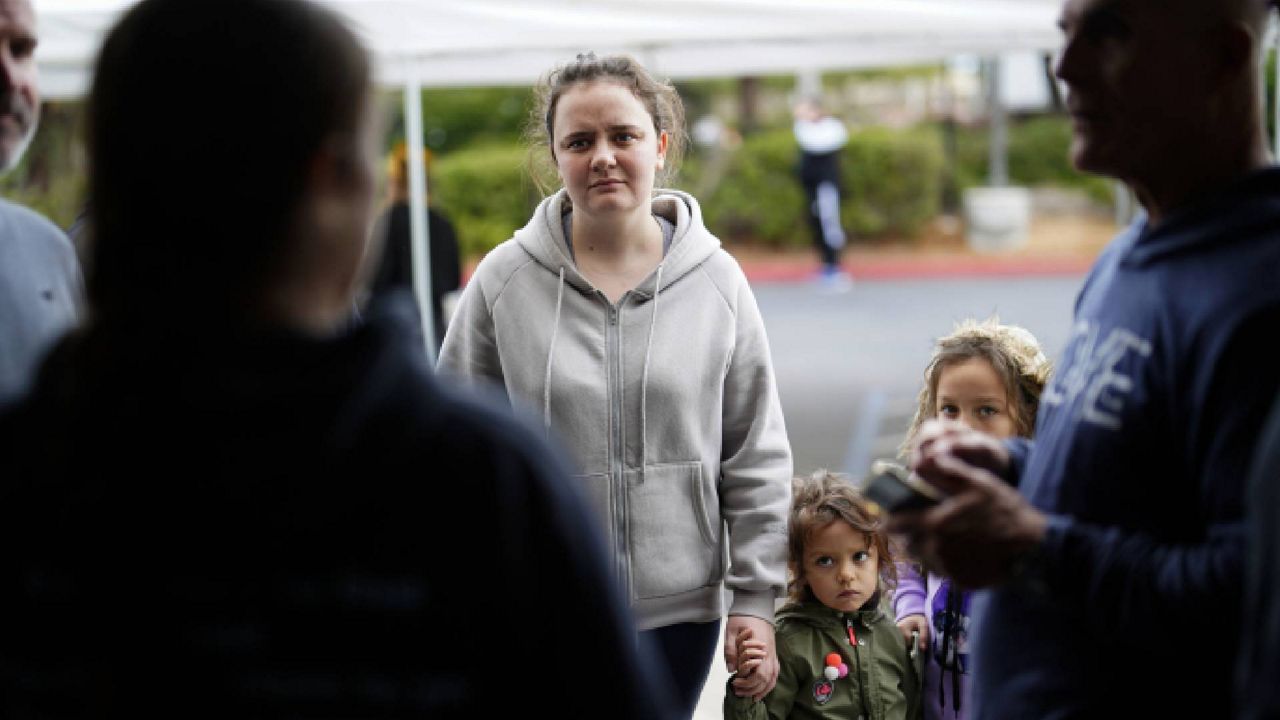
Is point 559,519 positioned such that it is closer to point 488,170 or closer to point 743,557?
point 743,557

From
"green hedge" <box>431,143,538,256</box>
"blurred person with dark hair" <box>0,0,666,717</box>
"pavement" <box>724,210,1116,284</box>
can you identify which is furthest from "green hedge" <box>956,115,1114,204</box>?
"blurred person with dark hair" <box>0,0,666,717</box>

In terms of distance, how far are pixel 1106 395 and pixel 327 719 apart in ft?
2.95

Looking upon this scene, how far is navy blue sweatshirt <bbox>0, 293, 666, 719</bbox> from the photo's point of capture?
1.06m

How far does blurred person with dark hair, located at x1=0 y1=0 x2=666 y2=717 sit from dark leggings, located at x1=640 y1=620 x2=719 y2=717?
159cm

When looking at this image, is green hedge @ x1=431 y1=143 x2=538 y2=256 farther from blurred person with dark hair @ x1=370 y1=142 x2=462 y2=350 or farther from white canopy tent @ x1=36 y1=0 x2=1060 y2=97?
white canopy tent @ x1=36 y1=0 x2=1060 y2=97

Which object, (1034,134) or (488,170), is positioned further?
(1034,134)

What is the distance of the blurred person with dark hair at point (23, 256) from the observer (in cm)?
171

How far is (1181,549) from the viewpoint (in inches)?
55.2

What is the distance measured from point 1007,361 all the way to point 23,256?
1.99 m

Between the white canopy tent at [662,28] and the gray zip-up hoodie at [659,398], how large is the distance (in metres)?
2.63

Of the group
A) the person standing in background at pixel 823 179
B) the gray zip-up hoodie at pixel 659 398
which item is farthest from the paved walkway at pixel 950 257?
the gray zip-up hoodie at pixel 659 398

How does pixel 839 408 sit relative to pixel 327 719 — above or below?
below

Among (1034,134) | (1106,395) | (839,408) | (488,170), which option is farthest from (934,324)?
(1106,395)

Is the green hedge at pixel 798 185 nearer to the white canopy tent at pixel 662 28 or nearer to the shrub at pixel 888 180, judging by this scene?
the shrub at pixel 888 180
